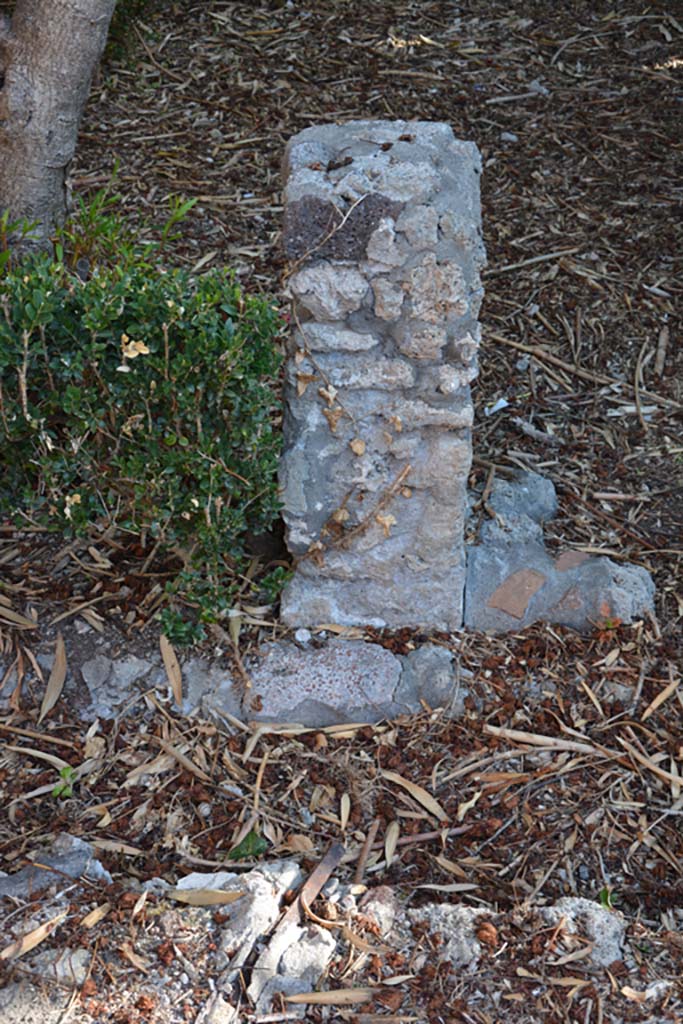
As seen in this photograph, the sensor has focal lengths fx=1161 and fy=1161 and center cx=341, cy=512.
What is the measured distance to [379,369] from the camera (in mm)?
2902

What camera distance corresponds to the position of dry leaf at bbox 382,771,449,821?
2.91 m

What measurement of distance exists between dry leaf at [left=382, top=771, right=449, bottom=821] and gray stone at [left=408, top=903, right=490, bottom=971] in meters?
0.31

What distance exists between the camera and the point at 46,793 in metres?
2.90

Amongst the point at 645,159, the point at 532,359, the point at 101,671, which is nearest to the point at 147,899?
the point at 101,671

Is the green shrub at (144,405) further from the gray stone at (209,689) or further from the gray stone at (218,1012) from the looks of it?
the gray stone at (218,1012)

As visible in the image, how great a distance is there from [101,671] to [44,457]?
62cm

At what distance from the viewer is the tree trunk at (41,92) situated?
11.4ft

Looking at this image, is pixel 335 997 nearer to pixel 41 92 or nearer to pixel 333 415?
pixel 333 415

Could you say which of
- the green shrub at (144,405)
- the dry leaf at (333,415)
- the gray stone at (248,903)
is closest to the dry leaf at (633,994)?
the gray stone at (248,903)

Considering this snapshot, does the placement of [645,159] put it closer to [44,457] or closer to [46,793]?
[44,457]

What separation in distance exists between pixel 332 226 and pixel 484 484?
4.11 ft

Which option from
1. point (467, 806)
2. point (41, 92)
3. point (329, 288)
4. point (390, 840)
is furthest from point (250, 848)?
point (41, 92)

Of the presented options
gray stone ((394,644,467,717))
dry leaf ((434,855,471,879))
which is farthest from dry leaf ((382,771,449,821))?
gray stone ((394,644,467,717))

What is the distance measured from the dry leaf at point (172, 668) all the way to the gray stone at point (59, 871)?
49cm
